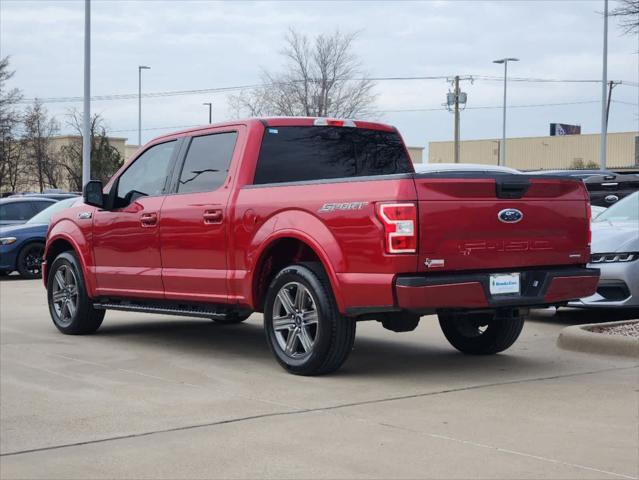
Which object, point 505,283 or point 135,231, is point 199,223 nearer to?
point 135,231

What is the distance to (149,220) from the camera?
9.47 metres

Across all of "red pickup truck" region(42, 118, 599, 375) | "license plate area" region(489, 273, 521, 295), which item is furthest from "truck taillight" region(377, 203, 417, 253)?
"license plate area" region(489, 273, 521, 295)

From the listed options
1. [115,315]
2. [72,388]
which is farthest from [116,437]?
[115,315]

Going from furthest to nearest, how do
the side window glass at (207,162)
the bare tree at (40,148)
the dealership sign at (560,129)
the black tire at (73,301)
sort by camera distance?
the dealership sign at (560,129)
the bare tree at (40,148)
the black tire at (73,301)
the side window glass at (207,162)

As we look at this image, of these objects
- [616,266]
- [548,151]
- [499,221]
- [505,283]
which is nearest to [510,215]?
[499,221]

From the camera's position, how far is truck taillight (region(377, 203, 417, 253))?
7.24 m

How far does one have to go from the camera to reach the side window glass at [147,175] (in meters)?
9.70

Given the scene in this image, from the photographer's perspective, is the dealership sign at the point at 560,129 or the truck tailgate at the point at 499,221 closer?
the truck tailgate at the point at 499,221

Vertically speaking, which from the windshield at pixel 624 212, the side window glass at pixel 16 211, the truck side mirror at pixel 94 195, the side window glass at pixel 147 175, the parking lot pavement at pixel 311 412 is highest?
the side window glass at pixel 147 175

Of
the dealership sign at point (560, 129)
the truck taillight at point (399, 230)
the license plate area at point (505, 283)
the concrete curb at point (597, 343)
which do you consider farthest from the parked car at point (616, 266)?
the dealership sign at point (560, 129)

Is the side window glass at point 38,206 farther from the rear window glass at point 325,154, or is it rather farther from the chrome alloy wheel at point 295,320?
the chrome alloy wheel at point 295,320

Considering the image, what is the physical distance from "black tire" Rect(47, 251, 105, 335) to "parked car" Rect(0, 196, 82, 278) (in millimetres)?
8227

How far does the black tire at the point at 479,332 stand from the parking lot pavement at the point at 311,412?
0.42 feet

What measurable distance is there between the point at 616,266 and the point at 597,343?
172 cm
